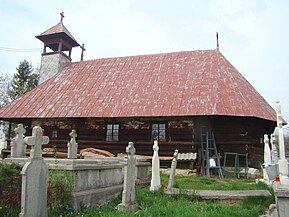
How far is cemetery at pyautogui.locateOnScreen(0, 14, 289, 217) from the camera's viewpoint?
5.38 m

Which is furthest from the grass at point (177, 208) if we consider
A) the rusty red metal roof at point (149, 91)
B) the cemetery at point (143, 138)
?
the rusty red metal roof at point (149, 91)

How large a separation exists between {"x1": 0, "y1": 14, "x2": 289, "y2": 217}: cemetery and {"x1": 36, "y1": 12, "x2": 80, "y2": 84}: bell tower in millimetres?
85

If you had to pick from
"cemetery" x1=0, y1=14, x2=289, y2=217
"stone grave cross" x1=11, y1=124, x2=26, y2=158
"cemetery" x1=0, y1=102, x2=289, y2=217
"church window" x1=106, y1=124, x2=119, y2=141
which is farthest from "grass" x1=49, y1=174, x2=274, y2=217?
"church window" x1=106, y1=124, x2=119, y2=141

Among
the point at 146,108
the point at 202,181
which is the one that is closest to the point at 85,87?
the point at 146,108

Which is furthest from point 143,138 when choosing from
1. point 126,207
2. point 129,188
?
point 126,207

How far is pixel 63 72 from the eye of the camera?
21531 millimetres

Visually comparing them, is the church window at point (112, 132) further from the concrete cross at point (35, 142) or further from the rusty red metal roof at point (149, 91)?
the concrete cross at point (35, 142)

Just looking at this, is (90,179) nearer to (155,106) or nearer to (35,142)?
(35,142)

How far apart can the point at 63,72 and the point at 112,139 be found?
27.9 ft

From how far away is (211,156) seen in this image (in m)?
13.9

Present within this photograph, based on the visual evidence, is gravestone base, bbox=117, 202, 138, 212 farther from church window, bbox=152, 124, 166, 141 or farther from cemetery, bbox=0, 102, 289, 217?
church window, bbox=152, 124, 166, 141

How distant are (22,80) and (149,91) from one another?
78.6ft

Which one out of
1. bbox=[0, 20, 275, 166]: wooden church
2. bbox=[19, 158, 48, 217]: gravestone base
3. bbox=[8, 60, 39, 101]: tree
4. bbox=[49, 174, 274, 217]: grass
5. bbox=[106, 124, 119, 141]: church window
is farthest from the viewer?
bbox=[8, 60, 39, 101]: tree

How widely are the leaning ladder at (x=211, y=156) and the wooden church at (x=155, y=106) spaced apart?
0.43m
